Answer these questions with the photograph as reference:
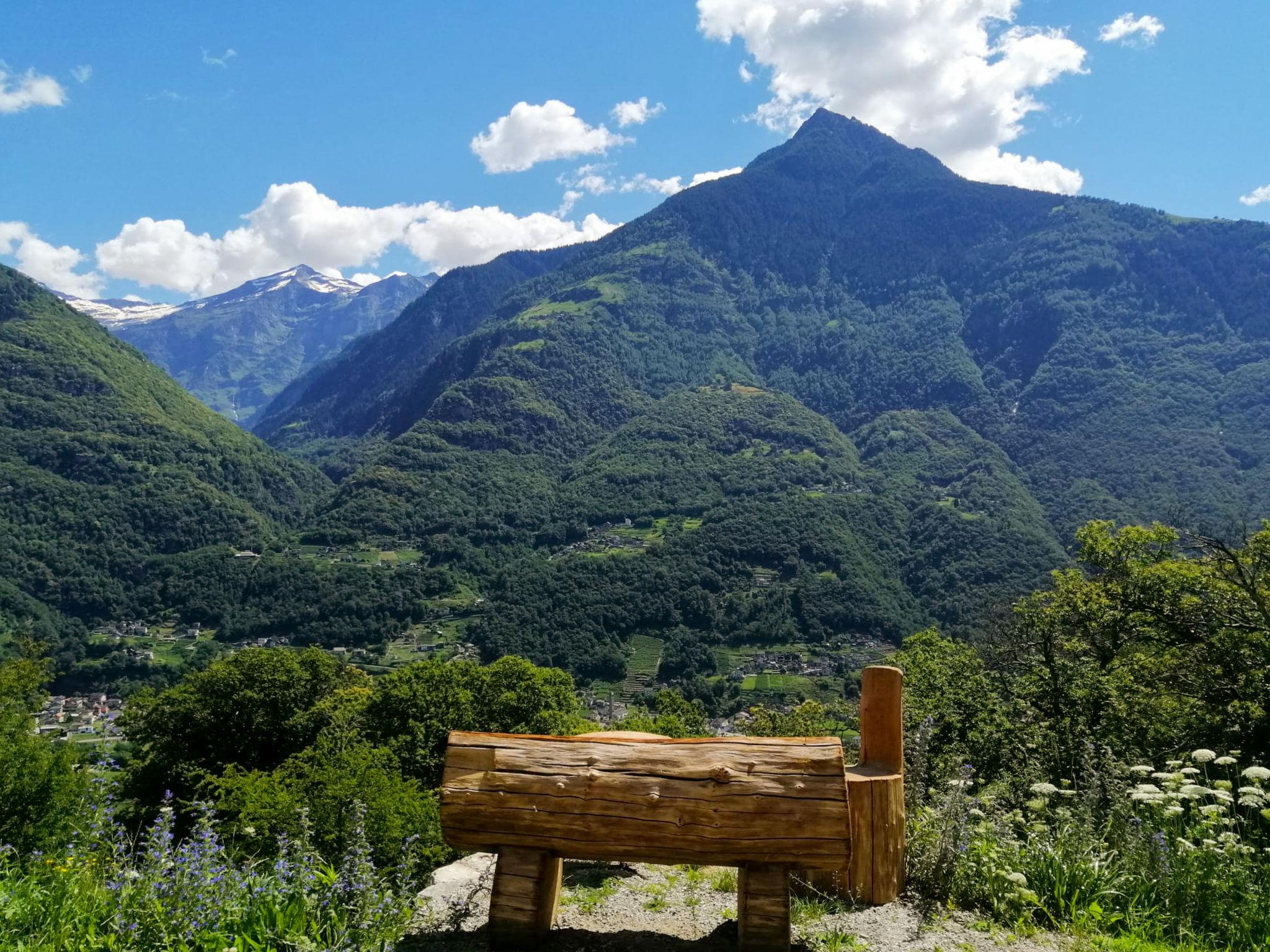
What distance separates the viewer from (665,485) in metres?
171

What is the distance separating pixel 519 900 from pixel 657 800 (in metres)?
1.06

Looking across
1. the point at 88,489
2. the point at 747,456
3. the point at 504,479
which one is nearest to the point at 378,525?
the point at 504,479

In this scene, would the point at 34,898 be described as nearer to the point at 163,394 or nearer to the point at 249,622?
→ the point at 249,622

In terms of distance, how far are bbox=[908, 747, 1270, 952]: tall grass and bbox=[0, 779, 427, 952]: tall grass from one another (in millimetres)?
3833

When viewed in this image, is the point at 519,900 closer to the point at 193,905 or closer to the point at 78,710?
the point at 193,905

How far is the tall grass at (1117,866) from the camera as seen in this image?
460cm

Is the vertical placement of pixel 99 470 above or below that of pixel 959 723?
above

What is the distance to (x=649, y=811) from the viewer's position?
4191mm

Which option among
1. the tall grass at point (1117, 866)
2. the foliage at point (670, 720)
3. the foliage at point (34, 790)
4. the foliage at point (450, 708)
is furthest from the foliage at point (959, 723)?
the foliage at point (34, 790)

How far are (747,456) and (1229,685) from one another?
572ft

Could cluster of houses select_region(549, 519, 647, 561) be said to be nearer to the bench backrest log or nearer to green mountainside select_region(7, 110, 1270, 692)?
green mountainside select_region(7, 110, 1270, 692)

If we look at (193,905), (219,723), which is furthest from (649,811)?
(219,723)

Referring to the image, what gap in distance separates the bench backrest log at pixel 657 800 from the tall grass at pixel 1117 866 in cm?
162

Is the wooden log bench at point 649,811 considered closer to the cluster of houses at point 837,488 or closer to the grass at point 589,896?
the grass at point 589,896
